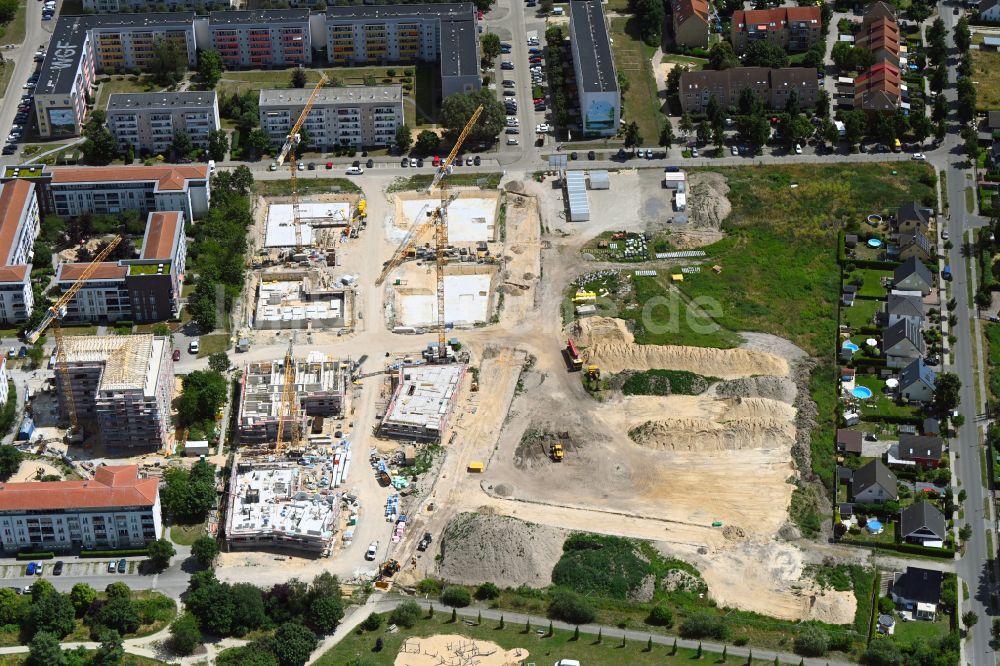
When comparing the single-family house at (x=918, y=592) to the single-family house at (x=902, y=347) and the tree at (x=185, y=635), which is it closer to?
the single-family house at (x=902, y=347)

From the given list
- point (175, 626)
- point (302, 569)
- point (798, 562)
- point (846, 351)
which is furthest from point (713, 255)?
point (175, 626)

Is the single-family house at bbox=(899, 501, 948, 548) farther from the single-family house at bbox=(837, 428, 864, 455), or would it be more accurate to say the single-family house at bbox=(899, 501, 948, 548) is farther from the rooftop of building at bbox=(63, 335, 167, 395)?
the rooftop of building at bbox=(63, 335, 167, 395)

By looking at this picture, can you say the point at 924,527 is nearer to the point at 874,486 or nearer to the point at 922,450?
the point at 874,486

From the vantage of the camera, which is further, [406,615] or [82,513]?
[82,513]

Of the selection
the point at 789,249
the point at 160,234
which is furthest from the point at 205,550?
the point at 789,249

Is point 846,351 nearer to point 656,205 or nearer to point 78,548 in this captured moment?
point 656,205

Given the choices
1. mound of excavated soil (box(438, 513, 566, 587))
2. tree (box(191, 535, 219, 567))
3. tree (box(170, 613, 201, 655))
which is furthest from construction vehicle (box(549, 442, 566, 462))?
tree (box(170, 613, 201, 655))

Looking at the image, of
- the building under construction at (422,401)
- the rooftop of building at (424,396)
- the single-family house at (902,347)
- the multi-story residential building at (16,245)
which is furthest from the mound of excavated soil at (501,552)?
the multi-story residential building at (16,245)
